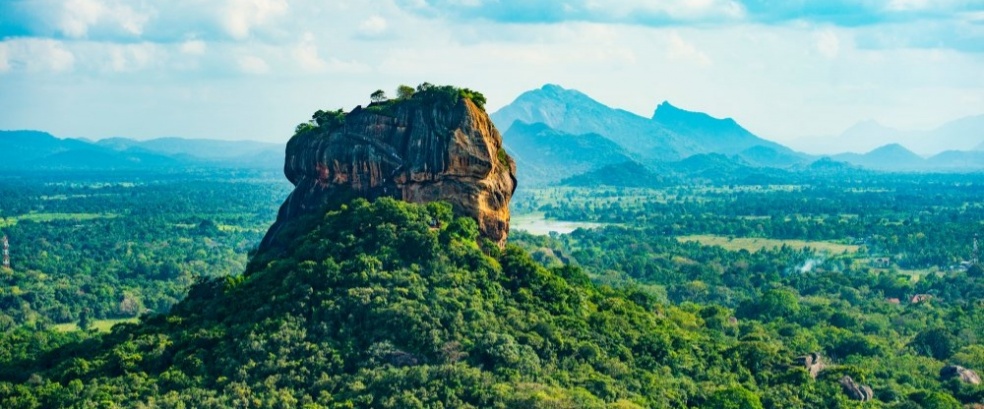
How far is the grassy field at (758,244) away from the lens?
10650 cm

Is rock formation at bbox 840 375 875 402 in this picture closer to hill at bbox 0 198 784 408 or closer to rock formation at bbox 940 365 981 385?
hill at bbox 0 198 784 408

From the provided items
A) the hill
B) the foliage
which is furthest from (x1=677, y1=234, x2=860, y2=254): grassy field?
the hill

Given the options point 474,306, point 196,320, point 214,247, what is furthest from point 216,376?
point 214,247

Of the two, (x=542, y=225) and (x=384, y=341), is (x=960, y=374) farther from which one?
(x=542, y=225)

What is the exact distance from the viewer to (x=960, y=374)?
47.3 m

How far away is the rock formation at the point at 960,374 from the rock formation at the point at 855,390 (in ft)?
22.1

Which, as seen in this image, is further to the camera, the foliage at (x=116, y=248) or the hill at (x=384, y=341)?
the foliage at (x=116, y=248)

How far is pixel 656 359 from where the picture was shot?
41.2m

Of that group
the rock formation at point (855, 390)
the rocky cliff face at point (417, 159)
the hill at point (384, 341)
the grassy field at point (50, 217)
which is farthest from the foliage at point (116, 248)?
the rock formation at point (855, 390)

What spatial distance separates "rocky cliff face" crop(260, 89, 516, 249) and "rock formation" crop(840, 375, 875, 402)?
15518mm

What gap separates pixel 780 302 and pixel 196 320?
3885cm

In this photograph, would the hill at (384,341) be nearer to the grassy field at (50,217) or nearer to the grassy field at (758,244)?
the grassy field at (758,244)

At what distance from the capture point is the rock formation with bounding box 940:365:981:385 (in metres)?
47.0

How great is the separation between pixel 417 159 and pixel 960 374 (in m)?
26.2
